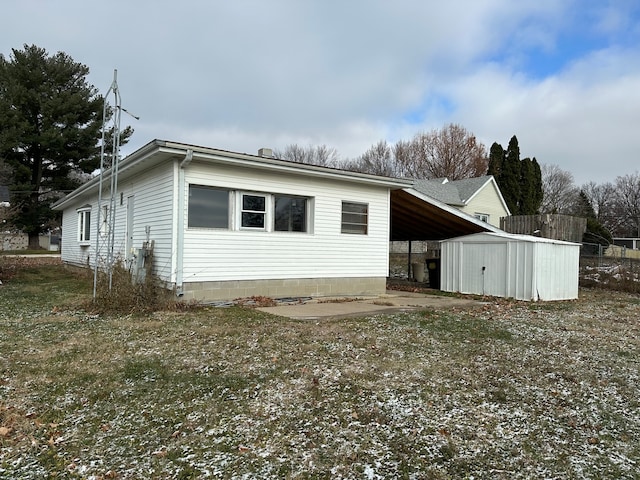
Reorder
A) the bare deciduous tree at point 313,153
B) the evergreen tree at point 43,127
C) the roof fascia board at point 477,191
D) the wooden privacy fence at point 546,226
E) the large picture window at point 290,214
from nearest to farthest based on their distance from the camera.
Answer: the large picture window at point 290,214, the wooden privacy fence at point 546,226, the roof fascia board at point 477,191, the evergreen tree at point 43,127, the bare deciduous tree at point 313,153

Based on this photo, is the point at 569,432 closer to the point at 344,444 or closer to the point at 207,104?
the point at 344,444

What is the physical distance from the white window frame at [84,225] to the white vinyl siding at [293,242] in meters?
8.62

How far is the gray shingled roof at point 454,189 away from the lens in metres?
25.1

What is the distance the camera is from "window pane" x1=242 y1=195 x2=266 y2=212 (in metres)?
9.47

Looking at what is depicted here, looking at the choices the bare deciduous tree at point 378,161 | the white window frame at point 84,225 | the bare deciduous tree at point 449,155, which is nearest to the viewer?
the white window frame at point 84,225

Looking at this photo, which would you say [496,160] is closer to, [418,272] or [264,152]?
[418,272]

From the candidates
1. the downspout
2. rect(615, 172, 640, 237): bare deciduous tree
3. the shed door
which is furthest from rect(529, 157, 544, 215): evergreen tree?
the downspout

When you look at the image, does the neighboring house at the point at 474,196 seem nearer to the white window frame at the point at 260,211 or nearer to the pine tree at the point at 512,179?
the pine tree at the point at 512,179

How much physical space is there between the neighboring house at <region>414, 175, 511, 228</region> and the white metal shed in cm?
1274

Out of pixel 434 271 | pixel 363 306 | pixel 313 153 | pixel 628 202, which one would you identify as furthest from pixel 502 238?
pixel 628 202

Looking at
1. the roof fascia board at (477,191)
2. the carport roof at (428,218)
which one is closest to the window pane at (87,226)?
the carport roof at (428,218)

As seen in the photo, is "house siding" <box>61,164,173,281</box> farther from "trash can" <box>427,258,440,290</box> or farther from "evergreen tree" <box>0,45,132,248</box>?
"evergreen tree" <box>0,45,132,248</box>

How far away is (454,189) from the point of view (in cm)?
2756

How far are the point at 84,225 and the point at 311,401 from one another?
51.9 feet
